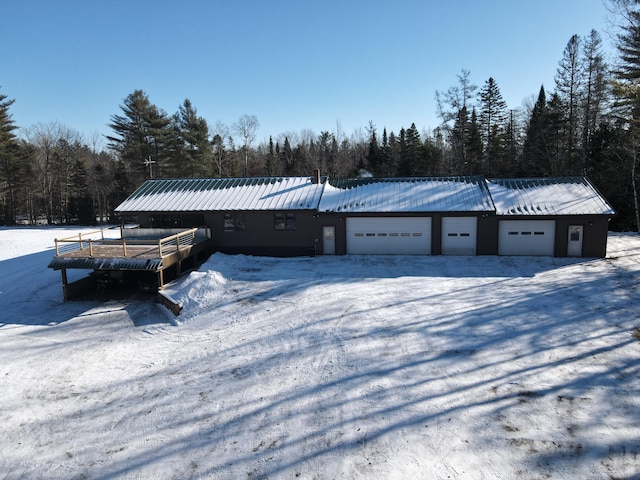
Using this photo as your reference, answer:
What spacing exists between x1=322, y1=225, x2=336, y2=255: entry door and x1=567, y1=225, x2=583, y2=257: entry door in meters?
11.1

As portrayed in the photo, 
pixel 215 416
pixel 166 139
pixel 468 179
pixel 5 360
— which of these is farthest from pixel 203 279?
pixel 166 139

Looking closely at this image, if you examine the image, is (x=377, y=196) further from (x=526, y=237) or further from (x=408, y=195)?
(x=526, y=237)

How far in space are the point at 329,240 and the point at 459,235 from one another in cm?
642

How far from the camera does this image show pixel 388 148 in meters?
52.1

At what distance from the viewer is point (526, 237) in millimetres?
19422

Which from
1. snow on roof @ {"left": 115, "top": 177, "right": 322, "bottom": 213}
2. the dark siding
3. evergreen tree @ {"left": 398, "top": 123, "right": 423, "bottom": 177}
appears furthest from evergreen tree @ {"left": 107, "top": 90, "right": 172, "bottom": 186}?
the dark siding

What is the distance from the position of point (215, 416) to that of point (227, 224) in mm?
13856

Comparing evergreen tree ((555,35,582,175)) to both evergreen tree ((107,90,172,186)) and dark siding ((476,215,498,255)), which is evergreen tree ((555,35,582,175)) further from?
evergreen tree ((107,90,172,186))

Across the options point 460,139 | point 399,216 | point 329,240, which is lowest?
point 329,240

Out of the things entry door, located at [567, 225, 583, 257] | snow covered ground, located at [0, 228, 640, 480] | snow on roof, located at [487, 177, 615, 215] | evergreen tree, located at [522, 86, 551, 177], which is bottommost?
snow covered ground, located at [0, 228, 640, 480]

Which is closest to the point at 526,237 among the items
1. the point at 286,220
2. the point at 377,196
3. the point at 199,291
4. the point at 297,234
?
the point at 377,196

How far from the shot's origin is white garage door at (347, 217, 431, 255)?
66.3 feet

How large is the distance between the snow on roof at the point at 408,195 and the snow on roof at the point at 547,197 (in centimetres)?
86

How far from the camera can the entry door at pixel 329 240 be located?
2062 centimetres
